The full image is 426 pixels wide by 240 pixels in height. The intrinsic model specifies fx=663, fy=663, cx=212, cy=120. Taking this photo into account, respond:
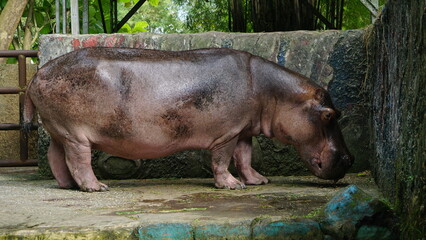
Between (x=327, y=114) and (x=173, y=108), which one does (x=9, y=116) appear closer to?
(x=173, y=108)

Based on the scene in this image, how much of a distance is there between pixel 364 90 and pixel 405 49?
8.65 ft

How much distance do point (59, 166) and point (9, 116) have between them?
2859mm

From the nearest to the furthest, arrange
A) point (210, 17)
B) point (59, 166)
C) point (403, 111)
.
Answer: point (403, 111) → point (59, 166) → point (210, 17)

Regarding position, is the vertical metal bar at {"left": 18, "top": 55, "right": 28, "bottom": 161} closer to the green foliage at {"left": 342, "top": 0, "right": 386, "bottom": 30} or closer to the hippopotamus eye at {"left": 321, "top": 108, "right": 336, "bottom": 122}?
the hippopotamus eye at {"left": 321, "top": 108, "right": 336, "bottom": 122}

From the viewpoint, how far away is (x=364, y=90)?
613 cm

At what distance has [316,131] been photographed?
17.5 ft

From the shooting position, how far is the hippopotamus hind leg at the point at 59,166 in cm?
538

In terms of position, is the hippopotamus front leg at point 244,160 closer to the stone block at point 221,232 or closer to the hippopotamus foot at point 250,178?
the hippopotamus foot at point 250,178

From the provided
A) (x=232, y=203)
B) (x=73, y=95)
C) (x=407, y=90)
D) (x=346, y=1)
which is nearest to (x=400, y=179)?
(x=407, y=90)

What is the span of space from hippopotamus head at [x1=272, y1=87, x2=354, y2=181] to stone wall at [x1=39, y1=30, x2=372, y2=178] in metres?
0.82

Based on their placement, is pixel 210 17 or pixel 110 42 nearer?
pixel 110 42

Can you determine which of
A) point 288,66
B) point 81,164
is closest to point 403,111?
point 81,164

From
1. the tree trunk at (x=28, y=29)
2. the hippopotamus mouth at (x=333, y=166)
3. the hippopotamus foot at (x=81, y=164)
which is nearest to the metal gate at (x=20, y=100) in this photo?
the hippopotamus foot at (x=81, y=164)

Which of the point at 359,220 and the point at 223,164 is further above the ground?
the point at 359,220
